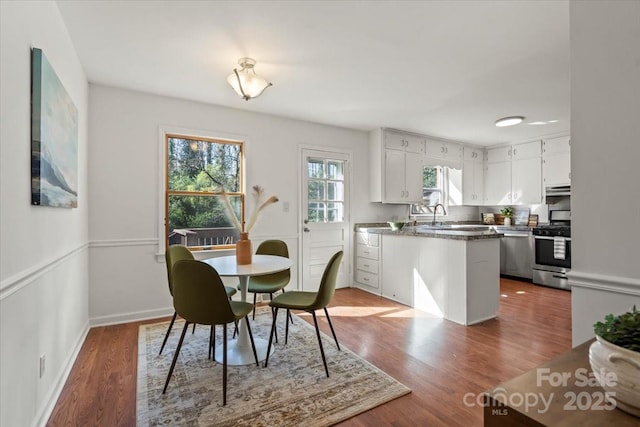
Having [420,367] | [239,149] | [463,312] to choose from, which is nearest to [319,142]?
[239,149]

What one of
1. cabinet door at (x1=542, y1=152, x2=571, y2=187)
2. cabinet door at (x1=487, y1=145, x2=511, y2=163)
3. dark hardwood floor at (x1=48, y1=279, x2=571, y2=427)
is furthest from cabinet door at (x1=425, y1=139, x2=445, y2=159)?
dark hardwood floor at (x1=48, y1=279, x2=571, y2=427)

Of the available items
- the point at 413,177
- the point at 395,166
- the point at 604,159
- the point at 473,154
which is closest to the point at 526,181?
the point at 473,154

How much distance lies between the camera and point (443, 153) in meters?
5.54

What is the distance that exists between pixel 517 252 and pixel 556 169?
1.47 m

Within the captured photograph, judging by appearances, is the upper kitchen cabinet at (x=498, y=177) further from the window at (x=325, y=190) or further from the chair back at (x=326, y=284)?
the chair back at (x=326, y=284)

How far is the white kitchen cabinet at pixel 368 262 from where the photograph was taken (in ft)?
14.8

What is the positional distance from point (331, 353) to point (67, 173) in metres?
2.34

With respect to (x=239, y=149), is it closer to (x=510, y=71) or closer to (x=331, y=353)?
(x=331, y=353)

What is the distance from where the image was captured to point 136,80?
10.1ft

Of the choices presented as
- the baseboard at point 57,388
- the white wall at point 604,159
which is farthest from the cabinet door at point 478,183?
the baseboard at point 57,388

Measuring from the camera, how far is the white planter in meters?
0.65

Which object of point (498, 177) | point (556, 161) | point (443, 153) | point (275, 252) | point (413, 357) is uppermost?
point (443, 153)

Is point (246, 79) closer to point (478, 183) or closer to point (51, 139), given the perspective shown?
point (51, 139)

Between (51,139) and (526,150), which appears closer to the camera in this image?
(51,139)
